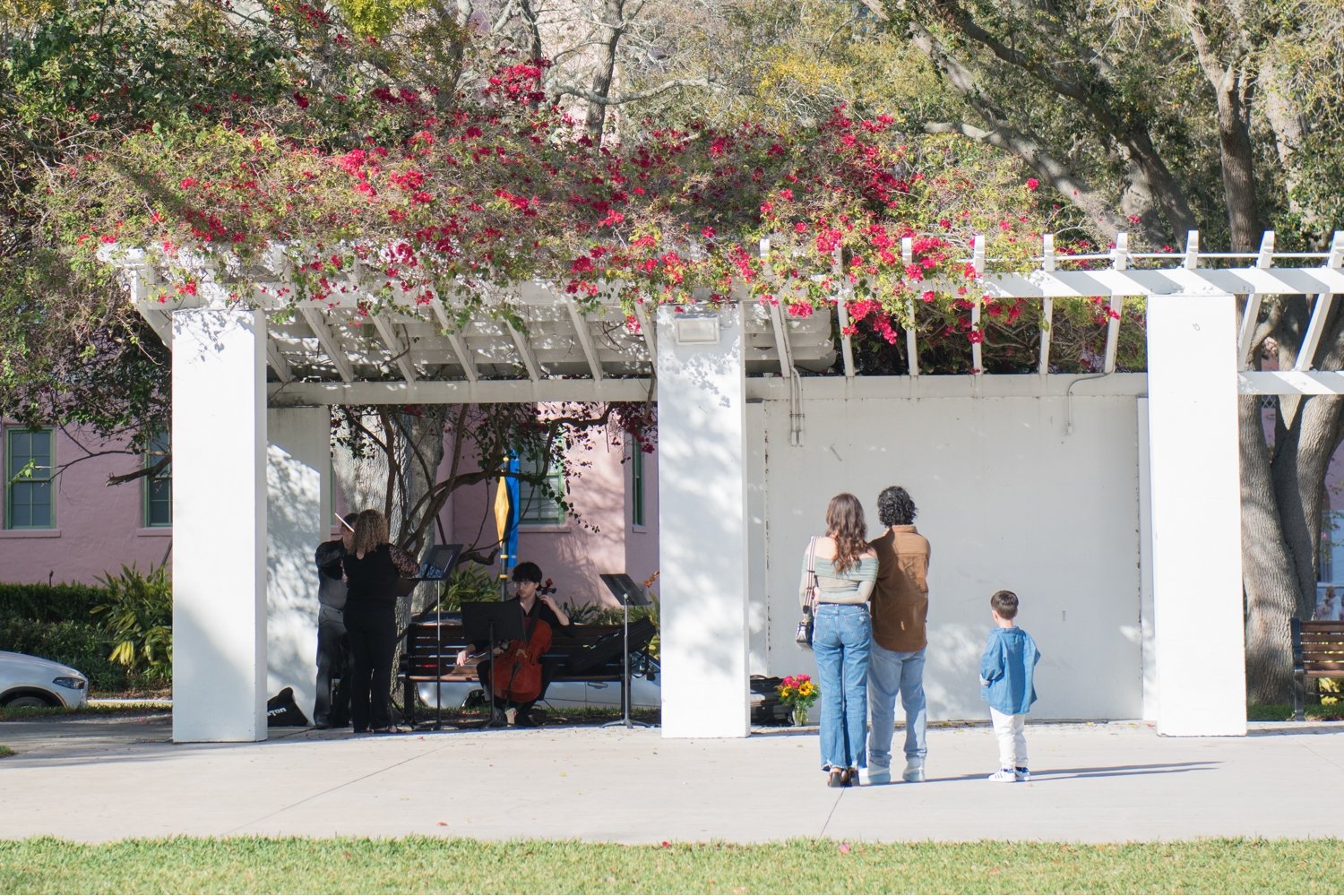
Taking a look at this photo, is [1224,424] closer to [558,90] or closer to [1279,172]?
[1279,172]

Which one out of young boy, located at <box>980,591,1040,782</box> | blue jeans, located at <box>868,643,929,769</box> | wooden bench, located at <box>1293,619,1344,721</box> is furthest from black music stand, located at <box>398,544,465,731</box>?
wooden bench, located at <box>1293,619,1344,721</box>

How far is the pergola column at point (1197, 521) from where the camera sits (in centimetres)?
974

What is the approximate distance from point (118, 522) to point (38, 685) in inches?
397

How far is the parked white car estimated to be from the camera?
1492 centimetres

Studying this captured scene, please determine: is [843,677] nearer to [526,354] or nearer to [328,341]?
[526,354]

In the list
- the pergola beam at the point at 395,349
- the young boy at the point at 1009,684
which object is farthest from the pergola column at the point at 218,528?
the young boy at the point at 1009,684


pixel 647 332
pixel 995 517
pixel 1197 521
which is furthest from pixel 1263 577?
pixel 647 332

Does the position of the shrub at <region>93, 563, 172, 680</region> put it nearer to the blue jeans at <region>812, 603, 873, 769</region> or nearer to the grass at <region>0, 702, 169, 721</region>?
the grass at <region>0, 702, 169, 721</region>

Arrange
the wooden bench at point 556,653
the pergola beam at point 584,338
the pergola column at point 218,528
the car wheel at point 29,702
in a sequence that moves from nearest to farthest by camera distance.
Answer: the pergola column at point 218,528, the pergola beam at point 584,338, the wooden bench at point 556,653, the car wheel at point 29,702

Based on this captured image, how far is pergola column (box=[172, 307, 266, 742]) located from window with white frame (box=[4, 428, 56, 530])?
1608 centimetres

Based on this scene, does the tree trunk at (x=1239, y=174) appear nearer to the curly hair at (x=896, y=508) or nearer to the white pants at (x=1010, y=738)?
the curly hair at (x=896, y=508)

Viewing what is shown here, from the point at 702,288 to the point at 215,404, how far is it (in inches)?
136

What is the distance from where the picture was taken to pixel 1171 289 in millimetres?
10055

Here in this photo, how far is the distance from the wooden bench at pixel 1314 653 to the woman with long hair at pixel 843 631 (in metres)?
5.70
